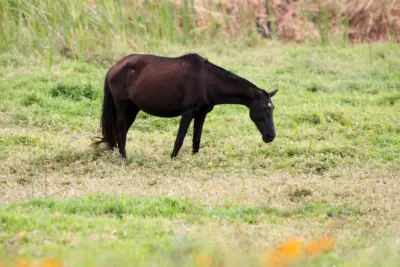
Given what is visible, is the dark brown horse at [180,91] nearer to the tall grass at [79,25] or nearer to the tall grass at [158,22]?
the tall grass at [158,22]

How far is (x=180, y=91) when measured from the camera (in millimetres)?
9273

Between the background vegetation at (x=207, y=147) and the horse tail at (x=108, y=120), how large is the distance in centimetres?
21

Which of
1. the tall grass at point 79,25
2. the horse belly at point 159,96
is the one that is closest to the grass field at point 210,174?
the tall grass at point 79,25

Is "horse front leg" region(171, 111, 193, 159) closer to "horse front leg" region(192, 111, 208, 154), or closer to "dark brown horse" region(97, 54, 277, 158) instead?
"dark brown horse" region(97, 54, 277, 158)

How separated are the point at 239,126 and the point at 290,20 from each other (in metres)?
8.46

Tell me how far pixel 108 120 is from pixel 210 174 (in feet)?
5.29

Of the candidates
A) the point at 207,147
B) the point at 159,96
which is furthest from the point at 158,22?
the point at 159,96

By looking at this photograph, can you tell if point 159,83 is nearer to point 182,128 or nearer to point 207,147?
point 182,128

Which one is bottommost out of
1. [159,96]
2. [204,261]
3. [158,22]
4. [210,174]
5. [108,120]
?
[158,22]

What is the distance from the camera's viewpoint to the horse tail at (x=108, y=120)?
9578mm

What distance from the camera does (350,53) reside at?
53.3 ft

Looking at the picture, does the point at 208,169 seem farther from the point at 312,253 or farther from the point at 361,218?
the point at 312,253

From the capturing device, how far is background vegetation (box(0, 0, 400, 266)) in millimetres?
5770

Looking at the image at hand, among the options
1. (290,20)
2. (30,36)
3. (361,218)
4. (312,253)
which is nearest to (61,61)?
(30,36)
